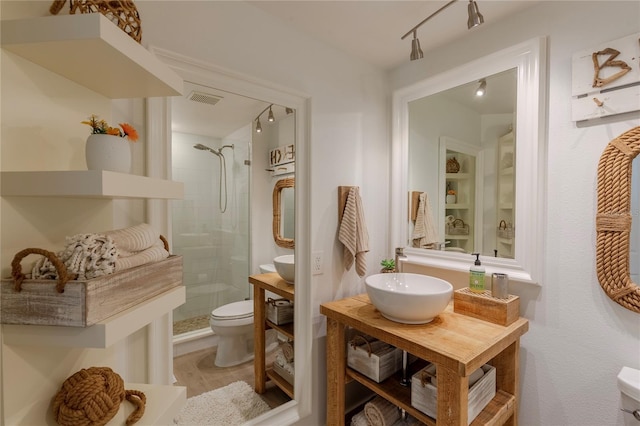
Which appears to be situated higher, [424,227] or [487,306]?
[424,227]

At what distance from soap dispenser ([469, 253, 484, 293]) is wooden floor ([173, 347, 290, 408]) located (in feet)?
3.98

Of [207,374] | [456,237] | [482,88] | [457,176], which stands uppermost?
[482,88]

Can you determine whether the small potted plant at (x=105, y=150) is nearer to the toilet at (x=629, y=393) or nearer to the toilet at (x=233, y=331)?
the toilet at (x=233, y=331)

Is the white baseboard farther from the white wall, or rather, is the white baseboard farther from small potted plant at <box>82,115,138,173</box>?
the white wall

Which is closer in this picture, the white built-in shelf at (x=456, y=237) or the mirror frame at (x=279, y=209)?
the mirror frame at (x=279, y=209)

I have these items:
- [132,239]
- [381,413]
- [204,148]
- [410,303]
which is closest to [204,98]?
[204,148]

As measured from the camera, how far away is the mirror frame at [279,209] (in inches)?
61.0

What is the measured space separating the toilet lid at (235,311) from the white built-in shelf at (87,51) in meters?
1.04

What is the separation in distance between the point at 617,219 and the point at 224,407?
6.34 feet

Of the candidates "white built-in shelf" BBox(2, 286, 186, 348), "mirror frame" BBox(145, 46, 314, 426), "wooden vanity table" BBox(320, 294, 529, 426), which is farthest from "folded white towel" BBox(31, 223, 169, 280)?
"wooden vanity table" BBox(320, 294, 529, 426)

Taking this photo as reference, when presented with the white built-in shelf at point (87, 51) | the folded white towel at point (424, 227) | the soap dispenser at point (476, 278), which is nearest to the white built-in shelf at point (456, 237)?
the folded white towel at point (424, 227)

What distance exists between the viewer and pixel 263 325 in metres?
1.57

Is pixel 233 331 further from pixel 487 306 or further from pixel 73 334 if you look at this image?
pixel 487 306

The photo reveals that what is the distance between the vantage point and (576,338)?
1.29m
